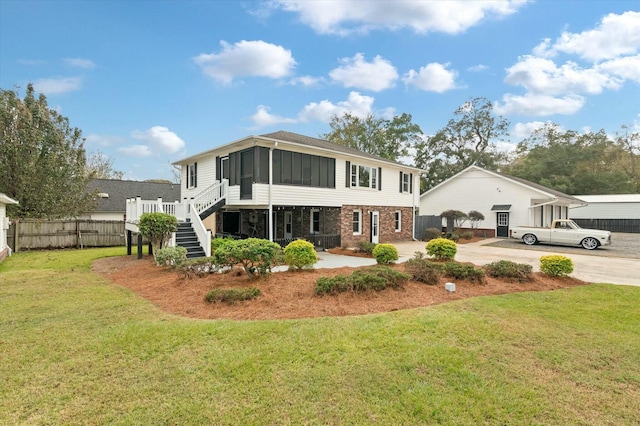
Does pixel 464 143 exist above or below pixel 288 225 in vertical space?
above

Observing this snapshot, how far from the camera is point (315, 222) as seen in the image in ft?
58.1

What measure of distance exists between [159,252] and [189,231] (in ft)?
7.91

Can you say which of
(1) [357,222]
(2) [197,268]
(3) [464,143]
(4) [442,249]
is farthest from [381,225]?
(3) [464,143]

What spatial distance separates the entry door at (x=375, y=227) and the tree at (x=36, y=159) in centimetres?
1770

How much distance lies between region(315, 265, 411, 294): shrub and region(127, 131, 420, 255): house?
5840mm

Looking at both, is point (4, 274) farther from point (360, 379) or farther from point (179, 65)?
point (360, 379)

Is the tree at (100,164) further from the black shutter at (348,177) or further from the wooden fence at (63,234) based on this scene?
the black shutter at (348,177)

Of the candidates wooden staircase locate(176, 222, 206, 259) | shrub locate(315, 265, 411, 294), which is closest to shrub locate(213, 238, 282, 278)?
shrub locate(315, 265, 411, 294)

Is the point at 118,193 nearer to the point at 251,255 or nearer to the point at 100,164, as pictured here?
the point at 100,164

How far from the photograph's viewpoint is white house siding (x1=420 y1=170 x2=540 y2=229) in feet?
80.7

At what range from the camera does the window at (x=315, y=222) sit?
57.6ft

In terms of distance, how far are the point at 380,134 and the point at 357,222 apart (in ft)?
66.0

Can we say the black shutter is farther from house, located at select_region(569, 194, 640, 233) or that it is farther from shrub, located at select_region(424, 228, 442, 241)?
house, located at select_region(569, 194, 640, 233)

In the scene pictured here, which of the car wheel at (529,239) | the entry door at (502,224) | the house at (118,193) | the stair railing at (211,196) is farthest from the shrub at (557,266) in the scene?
the house at (118,193)
